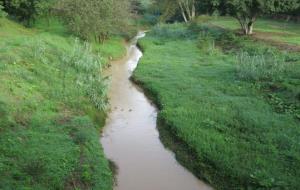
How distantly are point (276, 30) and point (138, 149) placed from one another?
2966 centimetres

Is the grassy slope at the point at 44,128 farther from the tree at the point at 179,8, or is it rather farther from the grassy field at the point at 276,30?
the tree at the point at 179,8

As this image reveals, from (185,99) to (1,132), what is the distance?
389 inches

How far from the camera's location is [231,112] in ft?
64.8

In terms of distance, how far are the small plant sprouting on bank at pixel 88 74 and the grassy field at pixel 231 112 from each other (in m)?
2.97

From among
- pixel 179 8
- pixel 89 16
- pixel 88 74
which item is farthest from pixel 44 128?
pixel 179 8

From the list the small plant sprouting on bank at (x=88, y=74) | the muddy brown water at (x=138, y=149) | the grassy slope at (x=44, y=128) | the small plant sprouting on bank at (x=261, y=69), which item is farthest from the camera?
the small plant sprouting on bank at (x=261, y=69)

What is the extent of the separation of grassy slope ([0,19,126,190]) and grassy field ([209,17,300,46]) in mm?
18888

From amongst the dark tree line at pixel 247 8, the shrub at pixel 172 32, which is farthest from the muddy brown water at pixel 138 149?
the shrub at pixel 172 32

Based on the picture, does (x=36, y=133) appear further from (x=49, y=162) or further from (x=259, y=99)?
(x=259, y=99)

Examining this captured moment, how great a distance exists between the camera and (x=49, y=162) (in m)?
13.9

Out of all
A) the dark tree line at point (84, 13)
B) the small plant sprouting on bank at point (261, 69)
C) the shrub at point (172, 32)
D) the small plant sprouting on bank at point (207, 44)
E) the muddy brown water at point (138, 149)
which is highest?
the dark tree line at point (84, 13)

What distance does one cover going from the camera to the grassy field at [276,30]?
36338 millimetres

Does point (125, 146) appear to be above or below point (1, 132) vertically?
below

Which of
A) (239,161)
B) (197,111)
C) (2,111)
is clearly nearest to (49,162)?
(2,111)
